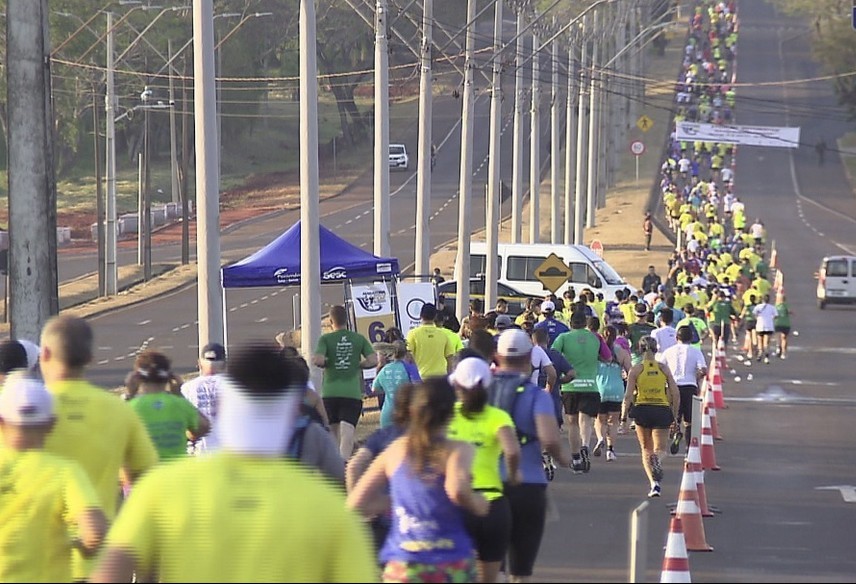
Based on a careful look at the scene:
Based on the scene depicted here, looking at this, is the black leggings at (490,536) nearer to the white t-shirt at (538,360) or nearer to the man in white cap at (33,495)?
the man in white cap at (33,495)

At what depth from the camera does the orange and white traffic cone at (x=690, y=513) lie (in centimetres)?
1384

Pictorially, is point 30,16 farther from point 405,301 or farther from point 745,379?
point 745,379

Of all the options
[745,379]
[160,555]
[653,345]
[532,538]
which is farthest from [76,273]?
[160,555]

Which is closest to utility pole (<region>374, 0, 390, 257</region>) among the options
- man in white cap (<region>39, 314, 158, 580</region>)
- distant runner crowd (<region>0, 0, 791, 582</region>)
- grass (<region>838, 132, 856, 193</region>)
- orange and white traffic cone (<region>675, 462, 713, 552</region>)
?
distant runner crowd (<region>0, 0, 791, 582</region>)

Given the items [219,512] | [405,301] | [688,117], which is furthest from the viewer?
[688,117]

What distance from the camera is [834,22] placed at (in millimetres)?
120938

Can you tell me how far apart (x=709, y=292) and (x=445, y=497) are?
31020 millimetres

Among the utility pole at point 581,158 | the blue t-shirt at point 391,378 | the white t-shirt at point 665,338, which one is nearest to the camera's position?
the blue t-shirt at point 391,378

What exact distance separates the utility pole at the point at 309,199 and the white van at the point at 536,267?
2073cm

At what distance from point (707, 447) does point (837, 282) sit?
34441 mm

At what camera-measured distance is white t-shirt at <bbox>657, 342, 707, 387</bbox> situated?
20312 millimetres

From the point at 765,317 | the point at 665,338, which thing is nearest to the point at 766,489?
the point at 665,338

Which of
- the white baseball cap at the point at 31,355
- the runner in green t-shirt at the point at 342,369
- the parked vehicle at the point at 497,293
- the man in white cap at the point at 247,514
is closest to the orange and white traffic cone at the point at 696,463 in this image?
the runner in green t-shirt at the point at 342,369

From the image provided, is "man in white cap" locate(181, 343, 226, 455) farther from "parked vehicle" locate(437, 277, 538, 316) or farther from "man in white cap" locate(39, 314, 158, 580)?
"parked vehicle" locate(437, 277, 538, 316)
